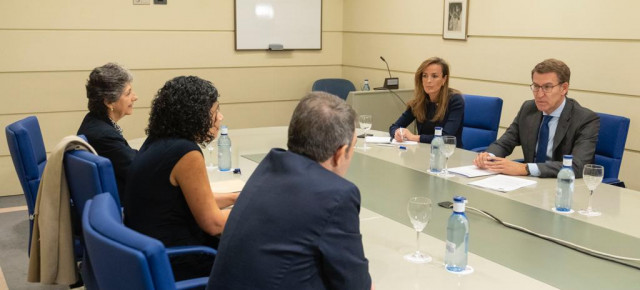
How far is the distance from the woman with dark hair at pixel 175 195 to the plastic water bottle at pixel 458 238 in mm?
823

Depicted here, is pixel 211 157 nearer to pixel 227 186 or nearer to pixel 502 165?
pixel 227 186

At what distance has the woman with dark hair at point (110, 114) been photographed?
3016 mm

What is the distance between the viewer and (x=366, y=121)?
402cm

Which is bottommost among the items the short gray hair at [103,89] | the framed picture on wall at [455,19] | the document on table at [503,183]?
the document on table at [503,183]

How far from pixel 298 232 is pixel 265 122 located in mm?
5413

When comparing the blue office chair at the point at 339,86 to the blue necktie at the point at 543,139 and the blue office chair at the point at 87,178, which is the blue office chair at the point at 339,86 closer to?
the blue necktie at the point at 543,139

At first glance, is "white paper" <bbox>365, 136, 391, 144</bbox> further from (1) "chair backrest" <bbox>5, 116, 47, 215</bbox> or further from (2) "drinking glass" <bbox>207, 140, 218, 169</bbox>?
(1) "chair backrest" <bbox>5, 116, 47, 215</bbox>

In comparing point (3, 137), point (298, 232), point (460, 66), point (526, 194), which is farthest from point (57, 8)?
point (298, 232)

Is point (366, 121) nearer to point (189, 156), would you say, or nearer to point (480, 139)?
point (480, 139)

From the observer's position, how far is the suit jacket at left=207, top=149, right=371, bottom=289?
1.50m

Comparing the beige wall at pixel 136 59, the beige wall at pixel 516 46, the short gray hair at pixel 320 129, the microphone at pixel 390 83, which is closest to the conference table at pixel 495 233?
the short gray hair at pixel 320 129

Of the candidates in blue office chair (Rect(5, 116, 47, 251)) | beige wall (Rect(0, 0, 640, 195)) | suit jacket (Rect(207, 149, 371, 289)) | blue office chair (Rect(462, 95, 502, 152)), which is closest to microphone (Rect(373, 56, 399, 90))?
beige wall (Rect(0, 0, 640, 195))

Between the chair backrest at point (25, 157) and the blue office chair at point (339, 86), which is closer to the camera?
the chair backrest at point (25, 157)

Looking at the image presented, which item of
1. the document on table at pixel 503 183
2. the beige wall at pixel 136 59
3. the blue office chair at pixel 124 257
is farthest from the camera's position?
the beige wall at pixel 136 59
